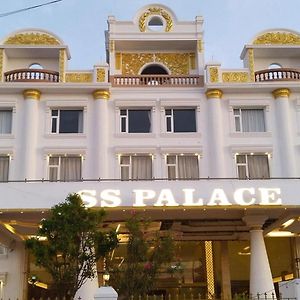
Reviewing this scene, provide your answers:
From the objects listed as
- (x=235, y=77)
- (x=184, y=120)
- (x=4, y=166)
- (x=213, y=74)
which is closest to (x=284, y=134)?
(x=235, y=77)

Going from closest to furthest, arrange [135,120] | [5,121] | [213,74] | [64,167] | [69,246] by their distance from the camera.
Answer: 1. [69,246]
2. [64,167]
3. [5,121]
4. [135,120]
5. [213,74]

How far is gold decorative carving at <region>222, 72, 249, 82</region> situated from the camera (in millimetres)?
24609

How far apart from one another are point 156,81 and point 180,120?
2.00 meters

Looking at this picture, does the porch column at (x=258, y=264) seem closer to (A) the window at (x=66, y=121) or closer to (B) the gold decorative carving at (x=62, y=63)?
(A) the window at (x=66, y=121)

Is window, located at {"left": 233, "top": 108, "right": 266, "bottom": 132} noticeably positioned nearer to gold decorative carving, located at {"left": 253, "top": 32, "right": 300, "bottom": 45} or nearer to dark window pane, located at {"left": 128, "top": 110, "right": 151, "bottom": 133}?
gold decorative carving, located at {"left": 253, "top": 32, "right": 300, "bottom": 45}

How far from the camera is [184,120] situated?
24.3 meters

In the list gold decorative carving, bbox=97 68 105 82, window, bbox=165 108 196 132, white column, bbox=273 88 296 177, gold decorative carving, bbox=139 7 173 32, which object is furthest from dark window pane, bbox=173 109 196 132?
Result: gold decorative carving, bbox=139 7 173 32

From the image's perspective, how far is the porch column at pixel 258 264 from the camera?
17516mm

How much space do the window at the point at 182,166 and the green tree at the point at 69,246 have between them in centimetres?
1137

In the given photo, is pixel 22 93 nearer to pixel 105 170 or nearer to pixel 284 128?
pixel 105 170

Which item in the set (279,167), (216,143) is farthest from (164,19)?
(279,167)

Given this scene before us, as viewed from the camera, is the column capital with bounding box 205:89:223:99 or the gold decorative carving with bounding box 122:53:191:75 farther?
the gold decorative carving with bounding box 122:53:191:75

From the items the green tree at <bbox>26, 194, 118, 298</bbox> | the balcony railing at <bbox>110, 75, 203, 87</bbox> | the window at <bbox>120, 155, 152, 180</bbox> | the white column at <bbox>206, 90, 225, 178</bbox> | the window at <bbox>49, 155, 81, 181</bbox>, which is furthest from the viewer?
the balcony railing at <bbox>110, 75, 203, 87</bbox>

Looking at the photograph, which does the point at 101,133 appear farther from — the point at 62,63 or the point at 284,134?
the point at 284,134
